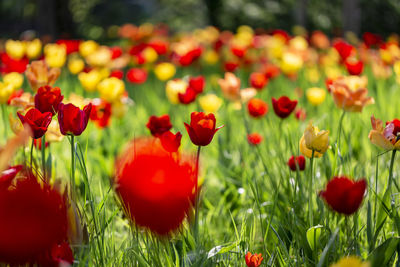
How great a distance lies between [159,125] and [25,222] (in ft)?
2.64

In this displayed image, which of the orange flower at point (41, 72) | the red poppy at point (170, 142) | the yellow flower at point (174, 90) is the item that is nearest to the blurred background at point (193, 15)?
the yellow flower at point (174, 90)

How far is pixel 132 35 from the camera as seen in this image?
4.94 metres

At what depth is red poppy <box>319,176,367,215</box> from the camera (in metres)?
1.02

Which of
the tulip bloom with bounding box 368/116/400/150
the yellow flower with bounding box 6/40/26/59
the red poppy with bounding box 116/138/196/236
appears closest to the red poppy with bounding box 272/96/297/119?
the tulip bloom with bounding box 368/116/400/150

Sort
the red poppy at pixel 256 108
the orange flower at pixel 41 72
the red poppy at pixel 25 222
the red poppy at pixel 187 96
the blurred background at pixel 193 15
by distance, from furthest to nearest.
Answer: the blurred background at pixel 193 15 < the red poppy at pixel 187 96 < the red poppy at pixel 256 108 < the orange flower at pixel 41 72 < the red poppy at pixel 25 222

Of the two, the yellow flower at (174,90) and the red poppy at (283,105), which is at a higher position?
the yellow flower at (174,90)

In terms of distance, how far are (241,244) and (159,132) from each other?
1.52 feet

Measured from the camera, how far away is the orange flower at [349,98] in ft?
5.36

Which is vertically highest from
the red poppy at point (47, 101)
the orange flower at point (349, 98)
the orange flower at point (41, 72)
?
the orange flower at point (41, 72)

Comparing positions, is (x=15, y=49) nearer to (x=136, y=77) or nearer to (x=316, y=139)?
(x=136, y=77)

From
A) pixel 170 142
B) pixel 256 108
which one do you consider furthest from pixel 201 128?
pixel 256 108

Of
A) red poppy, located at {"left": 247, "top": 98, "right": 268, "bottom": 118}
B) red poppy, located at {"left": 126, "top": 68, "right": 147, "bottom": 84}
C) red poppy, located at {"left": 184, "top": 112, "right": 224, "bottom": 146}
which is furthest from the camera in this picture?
red poppy, located at {"left": 126, "top": 68, "right": 147, "bottom": 84}

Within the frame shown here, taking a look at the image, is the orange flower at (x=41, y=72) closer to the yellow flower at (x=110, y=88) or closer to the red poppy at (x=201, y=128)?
the yellow flower at (x=110, y=88)

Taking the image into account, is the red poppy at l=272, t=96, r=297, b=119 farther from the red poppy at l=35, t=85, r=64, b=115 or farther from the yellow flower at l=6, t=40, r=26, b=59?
the yellow flower at l=6, t=40, r=26, b=59
